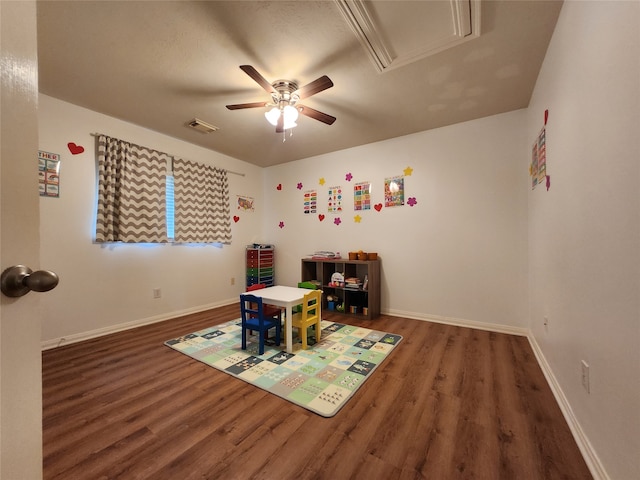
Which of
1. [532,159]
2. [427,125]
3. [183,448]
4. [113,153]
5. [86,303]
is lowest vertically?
[183,448]

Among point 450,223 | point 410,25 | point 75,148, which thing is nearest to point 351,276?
point 450,223

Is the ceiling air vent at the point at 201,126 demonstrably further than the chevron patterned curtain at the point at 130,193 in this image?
Yes

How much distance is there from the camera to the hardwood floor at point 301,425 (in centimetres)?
124

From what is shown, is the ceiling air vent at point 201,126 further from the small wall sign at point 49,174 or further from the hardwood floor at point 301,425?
the hardwood floor at point 301,425

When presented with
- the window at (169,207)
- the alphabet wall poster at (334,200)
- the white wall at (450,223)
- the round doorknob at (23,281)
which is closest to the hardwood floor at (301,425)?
the white wall at (450,223)

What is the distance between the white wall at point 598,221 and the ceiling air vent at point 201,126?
3.22 metres

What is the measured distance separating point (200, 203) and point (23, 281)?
11.9 ft

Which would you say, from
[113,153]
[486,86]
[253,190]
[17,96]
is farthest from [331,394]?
[253,190]

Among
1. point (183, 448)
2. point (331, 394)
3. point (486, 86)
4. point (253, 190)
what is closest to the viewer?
point (183, 448)

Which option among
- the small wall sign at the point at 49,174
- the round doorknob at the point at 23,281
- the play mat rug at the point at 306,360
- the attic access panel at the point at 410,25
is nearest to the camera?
the round doorknob at the point at 23,281

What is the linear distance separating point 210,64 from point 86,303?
2.70 m

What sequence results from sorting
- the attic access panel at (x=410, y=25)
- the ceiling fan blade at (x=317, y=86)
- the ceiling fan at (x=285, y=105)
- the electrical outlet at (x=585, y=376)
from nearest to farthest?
1. the electrical outlet at (x=585, y=376)
2. the attic access panel at (x=410, y=25)
3. the ceiling fan blade at (x=317, y=86)
4. the ceiling fan at (x=285, y=105)

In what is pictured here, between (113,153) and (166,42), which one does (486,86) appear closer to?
(166,42)

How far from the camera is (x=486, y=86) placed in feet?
8.02
